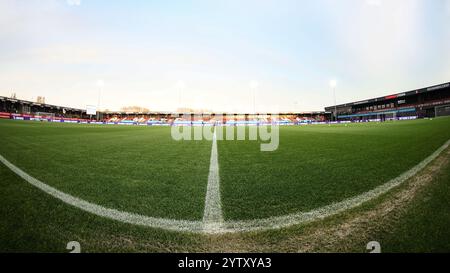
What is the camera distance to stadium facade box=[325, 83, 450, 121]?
46.7m

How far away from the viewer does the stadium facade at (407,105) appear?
4669 centimetres

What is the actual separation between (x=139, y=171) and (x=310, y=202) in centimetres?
290

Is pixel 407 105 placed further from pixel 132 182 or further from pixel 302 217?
pixel 132 182

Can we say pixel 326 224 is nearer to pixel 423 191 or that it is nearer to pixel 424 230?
pixel 424 230

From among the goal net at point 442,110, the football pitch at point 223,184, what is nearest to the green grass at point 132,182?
the football pitch at point 223,184

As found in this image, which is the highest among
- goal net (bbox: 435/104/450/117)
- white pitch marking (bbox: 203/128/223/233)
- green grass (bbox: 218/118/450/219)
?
goal net (bbox: 435/104/450/117)

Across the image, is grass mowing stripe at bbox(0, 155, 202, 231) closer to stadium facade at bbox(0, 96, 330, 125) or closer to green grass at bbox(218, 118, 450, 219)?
green grass at bbox(218, 118, 450, 219)

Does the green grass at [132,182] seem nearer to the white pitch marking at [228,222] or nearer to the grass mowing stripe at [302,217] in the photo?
the white pitch marking at [228,222]

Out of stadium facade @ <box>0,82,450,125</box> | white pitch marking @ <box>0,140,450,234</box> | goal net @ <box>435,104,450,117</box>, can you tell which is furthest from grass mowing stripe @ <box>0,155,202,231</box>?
goal net @ <box>435,104,450,117</box>

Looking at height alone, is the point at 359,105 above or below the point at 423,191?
above
